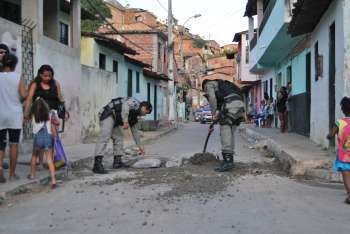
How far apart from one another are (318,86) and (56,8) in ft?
25.0

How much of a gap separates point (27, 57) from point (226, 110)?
515 centimetres

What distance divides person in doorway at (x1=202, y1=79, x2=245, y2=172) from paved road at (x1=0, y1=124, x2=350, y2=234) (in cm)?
67

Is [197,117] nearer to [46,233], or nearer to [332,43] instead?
[332,43]

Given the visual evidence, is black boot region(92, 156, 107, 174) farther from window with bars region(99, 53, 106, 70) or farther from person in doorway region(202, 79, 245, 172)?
window with bars region(99, 53, 106, 70)

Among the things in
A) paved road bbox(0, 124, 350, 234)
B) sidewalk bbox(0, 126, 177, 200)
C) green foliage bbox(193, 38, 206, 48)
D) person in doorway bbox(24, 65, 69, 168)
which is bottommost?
paved road bbox(0, 124, 350, 234)

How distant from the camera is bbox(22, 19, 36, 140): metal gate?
39.5 feet

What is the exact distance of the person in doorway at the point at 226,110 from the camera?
9609 mm

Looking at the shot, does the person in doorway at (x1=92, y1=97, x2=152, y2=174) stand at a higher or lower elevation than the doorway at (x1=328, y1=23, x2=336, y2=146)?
lower

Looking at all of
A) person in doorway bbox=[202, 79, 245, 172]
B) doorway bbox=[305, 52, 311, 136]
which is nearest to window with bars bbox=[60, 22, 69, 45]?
doorway bbox=[305, 52, 311, 136]

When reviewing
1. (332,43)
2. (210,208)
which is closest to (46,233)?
(210,208)

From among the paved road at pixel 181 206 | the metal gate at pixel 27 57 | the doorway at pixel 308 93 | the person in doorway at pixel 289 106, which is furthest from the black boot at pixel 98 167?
the person in doorway at pixel 289 106

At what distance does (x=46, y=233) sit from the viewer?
527 centimetres

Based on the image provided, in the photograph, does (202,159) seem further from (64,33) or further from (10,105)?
(64,33)

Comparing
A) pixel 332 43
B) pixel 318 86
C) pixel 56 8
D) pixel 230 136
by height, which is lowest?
pixel 230 136
